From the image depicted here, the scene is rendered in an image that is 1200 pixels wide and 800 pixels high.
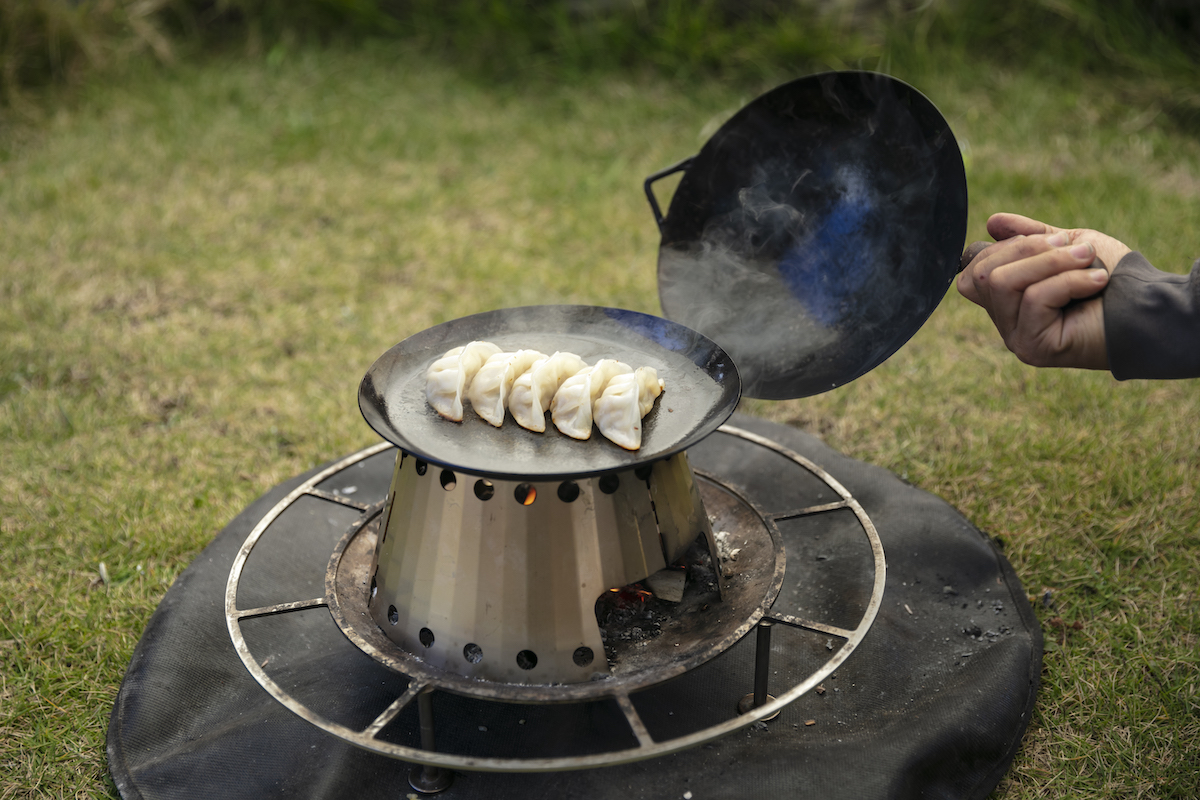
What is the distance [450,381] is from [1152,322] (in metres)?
2.08

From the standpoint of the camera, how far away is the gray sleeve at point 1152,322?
2.50 meters

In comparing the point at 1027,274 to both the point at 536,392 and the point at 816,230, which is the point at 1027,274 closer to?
the point at 816,230

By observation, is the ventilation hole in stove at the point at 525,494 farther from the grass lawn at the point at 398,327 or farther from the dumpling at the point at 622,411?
the grass lawn at the point at 398,327

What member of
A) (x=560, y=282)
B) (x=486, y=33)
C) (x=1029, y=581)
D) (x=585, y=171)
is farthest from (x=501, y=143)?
(x=1029, y=581)

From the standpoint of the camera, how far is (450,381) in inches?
115

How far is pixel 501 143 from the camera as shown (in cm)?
802

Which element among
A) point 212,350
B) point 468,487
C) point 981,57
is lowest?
point 212,350

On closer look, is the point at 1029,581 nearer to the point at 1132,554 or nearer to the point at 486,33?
the point at 1132,554

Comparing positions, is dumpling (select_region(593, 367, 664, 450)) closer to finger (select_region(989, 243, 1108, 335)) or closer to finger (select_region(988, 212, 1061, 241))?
finger (select_region(989, 243, 1108, 335))

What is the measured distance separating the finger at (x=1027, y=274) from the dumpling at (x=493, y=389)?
1.53 m

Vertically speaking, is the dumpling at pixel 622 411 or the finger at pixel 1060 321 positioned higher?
the finger at pixel 1060 321

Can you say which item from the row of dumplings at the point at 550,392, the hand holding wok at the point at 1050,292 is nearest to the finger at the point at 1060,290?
the hand holding wok at the point at 1050,292

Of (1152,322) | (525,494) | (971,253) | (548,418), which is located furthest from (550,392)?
(1152,322)

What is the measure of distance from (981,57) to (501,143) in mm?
4413
